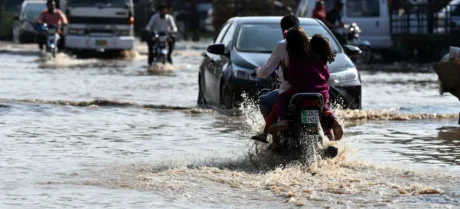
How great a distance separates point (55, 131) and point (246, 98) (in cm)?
276

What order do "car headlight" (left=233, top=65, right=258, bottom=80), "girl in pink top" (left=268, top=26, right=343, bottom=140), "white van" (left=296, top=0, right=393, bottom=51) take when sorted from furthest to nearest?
"white van" (left=296, top=0, right=393, bottom=51)
"car headlight" (left=233, top=65, right=258, bottom=80)
"girl in pink top" (left=268, top=26, right=343, bottom=140)

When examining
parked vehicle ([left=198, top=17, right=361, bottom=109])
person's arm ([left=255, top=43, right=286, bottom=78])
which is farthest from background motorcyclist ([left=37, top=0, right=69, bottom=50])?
person's arm ([left=255, top=43, right=286, bottom=78])

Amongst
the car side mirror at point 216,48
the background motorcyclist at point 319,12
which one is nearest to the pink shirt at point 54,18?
the background motorcyclist at point 319,12

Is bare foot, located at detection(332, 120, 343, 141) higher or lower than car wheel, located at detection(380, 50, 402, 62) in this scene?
higher

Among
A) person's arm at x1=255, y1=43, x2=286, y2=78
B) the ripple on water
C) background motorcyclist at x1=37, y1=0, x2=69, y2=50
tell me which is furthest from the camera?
background motorcyclist at x1=37, y1=0, x2=69, y2=50

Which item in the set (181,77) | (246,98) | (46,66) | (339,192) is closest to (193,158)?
(339,192)

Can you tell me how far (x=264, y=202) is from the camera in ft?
31.8

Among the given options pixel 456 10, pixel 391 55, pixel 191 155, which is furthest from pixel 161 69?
pixel 191 155

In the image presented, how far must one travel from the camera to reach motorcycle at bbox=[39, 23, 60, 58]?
34.4 metres

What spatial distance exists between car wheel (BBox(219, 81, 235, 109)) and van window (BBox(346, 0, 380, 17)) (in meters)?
18.7

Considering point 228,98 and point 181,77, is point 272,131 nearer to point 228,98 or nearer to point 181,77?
point 228,98

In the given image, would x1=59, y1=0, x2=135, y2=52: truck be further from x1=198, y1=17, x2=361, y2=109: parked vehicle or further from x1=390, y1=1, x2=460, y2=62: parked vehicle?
x1=198, y1=17, x2=361, y2=109: parked vehicle

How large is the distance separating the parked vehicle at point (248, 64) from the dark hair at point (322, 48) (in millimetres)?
5108

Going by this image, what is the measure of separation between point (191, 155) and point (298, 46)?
183 cm
